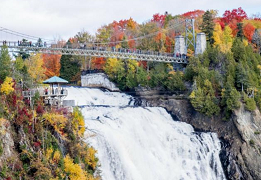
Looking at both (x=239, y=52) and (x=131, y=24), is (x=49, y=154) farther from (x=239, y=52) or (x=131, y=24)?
(x=131, y=24)

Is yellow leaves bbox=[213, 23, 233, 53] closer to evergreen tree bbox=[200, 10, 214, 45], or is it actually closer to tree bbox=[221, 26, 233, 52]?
tree bbox=[221, 26, 233, 52]

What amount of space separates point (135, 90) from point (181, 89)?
7.50 metres

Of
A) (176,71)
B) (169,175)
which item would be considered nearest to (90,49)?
(176,71)

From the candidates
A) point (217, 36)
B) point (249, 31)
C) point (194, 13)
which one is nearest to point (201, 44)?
point (217, 36)

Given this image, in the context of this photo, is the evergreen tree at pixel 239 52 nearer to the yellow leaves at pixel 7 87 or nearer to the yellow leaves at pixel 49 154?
the yellow leaves at pixel 7 87

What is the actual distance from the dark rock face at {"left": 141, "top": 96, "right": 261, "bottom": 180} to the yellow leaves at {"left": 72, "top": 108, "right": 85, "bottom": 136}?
16.5m

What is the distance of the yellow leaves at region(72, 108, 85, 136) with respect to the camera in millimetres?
45094

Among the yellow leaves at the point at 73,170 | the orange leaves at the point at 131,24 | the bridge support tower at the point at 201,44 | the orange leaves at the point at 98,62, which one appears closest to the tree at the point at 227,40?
the bridge support tower at the point at 201,44

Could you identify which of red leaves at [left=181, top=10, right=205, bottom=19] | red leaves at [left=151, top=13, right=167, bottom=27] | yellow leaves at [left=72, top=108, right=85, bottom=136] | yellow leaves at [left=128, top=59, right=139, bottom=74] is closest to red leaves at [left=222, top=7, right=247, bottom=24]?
red leaves at [left=181, top=10, right=205, bottom=19]

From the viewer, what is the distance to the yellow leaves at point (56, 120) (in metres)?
43.0

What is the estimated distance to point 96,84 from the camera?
7438 centimetres

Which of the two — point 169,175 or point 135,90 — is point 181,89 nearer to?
point 135,90

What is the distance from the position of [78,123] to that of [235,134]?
19.3m

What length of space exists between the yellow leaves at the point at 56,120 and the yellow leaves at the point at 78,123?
1327 millimetres
